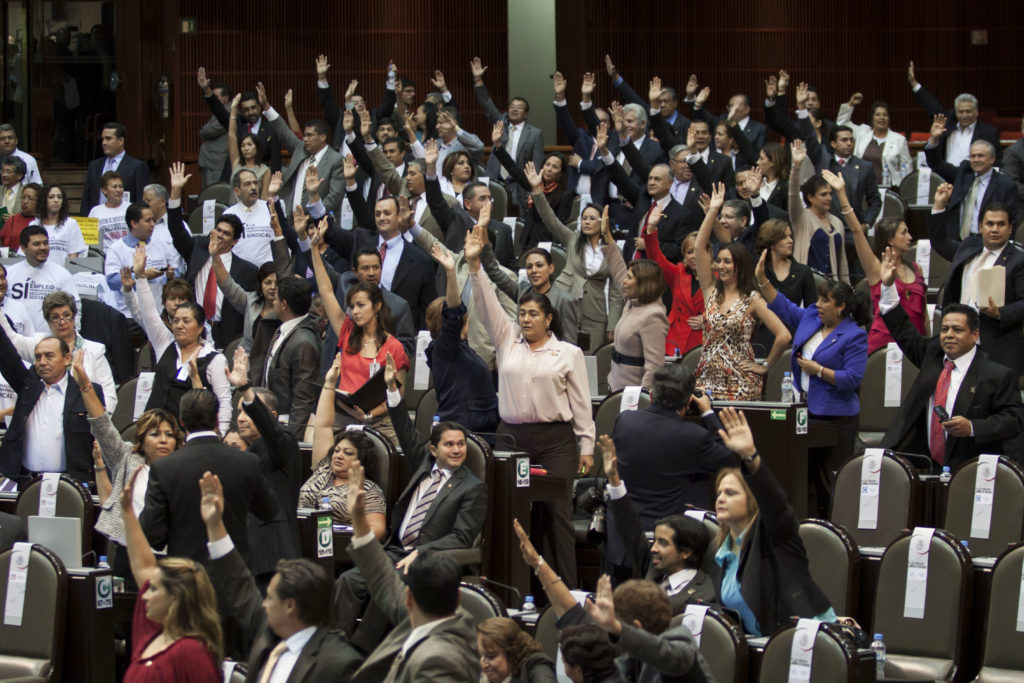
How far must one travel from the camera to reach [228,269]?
31.4 ft

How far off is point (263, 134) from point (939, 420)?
8024mm

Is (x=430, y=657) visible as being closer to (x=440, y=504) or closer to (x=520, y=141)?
(x=440, y=504)

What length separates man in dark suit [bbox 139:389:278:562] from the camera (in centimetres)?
523

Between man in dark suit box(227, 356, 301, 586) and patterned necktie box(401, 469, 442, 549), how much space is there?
0.45 m

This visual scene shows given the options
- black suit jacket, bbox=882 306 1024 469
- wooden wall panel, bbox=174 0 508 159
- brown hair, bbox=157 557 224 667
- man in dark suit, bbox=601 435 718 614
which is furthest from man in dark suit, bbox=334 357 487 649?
wooden wall panel, bbox=174 0 508 159

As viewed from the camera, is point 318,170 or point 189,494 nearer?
point 189,494

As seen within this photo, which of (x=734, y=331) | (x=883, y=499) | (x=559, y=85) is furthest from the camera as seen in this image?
(x=559, y=85)

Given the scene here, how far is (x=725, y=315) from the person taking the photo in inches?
275

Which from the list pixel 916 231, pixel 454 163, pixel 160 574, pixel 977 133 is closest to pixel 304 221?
pixel 454 163

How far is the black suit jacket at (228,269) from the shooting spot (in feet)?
31.0

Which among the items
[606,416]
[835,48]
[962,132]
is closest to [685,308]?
[606,416]

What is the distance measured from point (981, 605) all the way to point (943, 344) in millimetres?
1477

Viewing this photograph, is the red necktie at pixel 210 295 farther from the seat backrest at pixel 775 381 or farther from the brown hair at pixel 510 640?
the brown hair at pixel 510 640

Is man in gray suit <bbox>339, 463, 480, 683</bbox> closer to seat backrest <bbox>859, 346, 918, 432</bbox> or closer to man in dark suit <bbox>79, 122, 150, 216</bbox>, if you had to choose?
seat backrest <bbox>859, 346, 918, 432</bbox>
